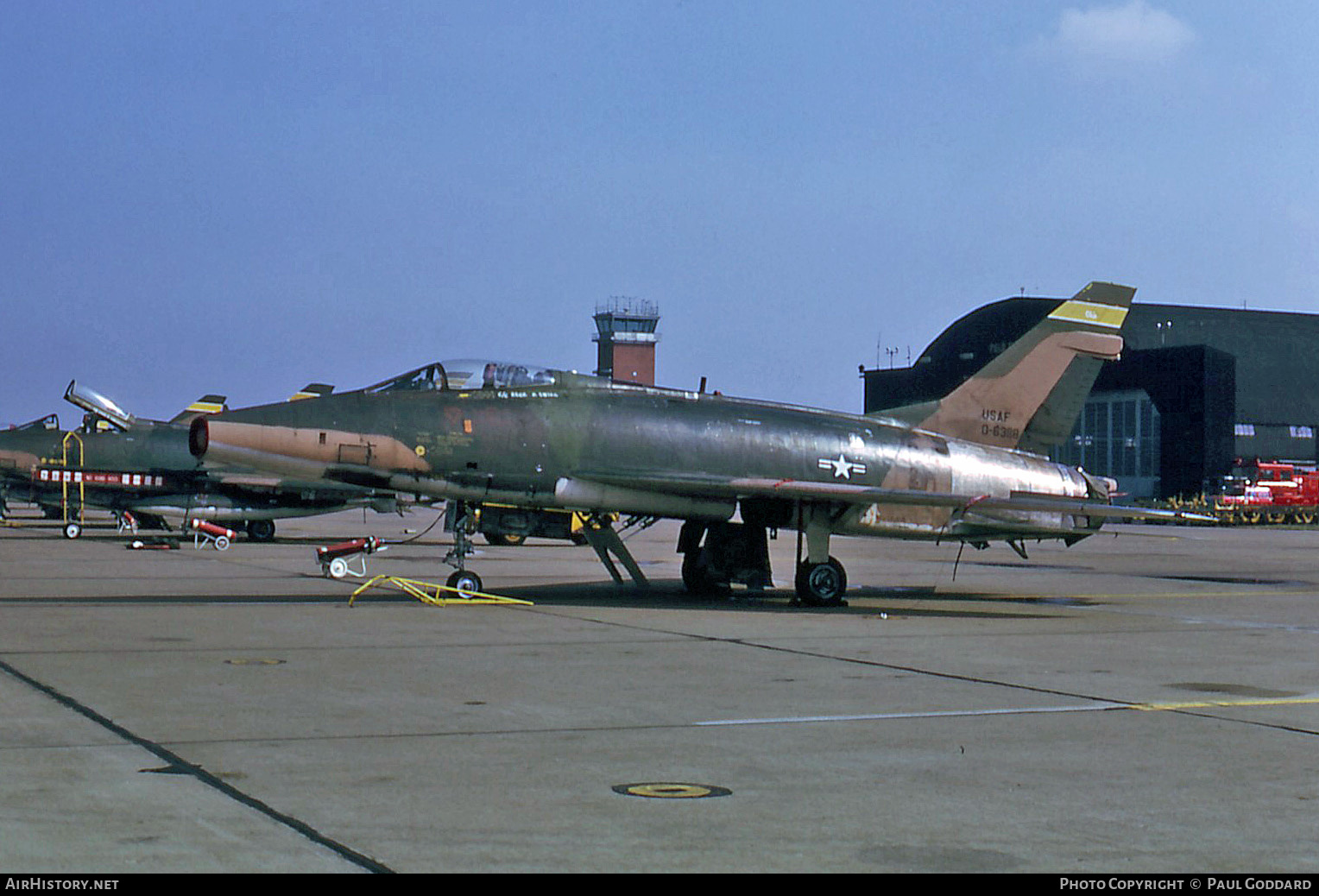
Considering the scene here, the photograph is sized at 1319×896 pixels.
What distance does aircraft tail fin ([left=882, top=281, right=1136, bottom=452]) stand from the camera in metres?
20.4

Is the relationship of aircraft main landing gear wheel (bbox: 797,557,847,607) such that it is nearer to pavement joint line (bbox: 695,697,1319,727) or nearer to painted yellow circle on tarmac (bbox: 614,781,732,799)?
pavement joint line (bbox: 695,697,1319,727)

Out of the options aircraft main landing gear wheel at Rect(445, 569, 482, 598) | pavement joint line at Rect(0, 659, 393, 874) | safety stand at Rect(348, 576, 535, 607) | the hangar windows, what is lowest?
pavement joint line at Rect(0, 659, 393, 874)

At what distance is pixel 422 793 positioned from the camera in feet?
21.0

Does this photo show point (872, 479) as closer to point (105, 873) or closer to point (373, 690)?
point (373, 690)

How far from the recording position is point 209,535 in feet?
106

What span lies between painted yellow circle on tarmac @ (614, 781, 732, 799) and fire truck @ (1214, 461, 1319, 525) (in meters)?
55.3

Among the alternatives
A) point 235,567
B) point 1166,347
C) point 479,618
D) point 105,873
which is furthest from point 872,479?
point 1166,347

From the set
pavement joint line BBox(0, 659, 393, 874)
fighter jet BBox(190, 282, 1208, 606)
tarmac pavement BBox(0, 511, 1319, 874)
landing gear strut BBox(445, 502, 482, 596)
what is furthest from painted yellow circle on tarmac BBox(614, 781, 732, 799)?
landing gear strut BBox(445, 502, 482, 596)

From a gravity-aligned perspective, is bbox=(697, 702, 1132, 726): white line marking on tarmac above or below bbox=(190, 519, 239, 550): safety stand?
below

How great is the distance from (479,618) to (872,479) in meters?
6.11

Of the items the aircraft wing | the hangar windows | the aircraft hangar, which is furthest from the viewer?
the hangar windows

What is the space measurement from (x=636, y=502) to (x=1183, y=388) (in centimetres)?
6634

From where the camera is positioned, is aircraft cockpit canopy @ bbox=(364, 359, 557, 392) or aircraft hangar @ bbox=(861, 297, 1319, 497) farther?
aircraft hangar @ bbox=(861, 297, 1319, 497)

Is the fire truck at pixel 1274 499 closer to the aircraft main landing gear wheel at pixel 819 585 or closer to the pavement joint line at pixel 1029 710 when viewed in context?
the aircraft main landing gear wheel at pixel 819 585
